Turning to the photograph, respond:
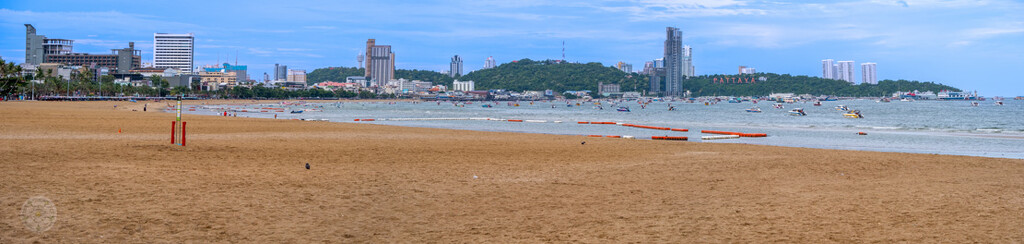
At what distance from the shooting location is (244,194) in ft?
32.1

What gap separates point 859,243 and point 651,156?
1113 cm

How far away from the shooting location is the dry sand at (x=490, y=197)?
24.5 feet

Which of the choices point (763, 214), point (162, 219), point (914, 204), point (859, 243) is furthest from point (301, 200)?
point (914, 204)

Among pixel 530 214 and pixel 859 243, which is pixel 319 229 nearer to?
pixel 530 214
